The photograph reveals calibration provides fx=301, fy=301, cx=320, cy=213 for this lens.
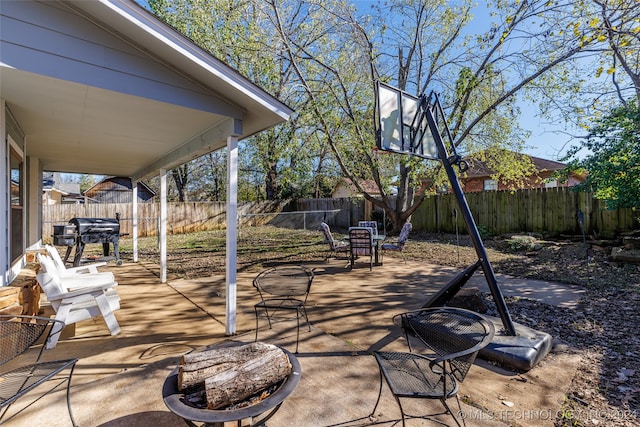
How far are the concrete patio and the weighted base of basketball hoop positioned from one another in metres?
0.09

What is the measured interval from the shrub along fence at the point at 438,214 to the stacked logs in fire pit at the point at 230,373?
507 centimetres

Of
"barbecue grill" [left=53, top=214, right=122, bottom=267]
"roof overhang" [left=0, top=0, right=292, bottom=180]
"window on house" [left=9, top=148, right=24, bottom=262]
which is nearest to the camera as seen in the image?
"roof overhang" [left=0, top=0, right=292, bottom=180]

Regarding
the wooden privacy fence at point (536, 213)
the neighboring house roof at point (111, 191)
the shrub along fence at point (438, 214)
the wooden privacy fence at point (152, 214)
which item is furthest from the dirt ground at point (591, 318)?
the neighboring house roof at point (111, 191)

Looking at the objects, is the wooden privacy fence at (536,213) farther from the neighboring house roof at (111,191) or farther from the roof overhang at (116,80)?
the neighboring house roof at (111,191)

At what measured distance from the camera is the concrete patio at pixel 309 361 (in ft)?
6.54

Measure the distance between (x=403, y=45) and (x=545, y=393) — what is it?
10.2 metres

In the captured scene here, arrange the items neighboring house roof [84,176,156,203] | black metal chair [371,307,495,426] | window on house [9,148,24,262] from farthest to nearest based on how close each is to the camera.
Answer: neighboring house roof [84,176,156,203], window on house [9,148,24,262], black metal chair [371,307,495,426]

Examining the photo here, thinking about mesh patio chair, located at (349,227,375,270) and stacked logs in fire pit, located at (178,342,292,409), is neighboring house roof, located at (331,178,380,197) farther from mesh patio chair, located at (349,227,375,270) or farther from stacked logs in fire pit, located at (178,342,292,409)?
stacked logs in fire pit, located at (178,342,292,409)

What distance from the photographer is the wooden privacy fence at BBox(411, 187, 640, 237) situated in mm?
8312

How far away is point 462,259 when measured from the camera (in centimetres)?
759

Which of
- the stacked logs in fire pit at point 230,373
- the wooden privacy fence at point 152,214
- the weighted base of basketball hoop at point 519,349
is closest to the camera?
the stacked logs in fire pit at point 230,373

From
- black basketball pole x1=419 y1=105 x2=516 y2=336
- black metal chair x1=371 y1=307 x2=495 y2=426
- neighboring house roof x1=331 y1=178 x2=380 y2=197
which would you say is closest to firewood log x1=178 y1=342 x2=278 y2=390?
black metal chair x1=371 y1=307 x2=495 y2=426

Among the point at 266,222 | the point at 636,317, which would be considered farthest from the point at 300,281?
the point at 266,222

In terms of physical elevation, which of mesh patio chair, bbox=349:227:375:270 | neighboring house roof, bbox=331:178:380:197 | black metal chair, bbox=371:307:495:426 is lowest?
black metal chair, bbox=371:307:495:426
